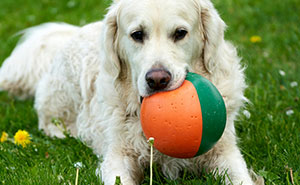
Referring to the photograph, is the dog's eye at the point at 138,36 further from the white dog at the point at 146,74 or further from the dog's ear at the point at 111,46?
the dog's ear at the point at 111,46

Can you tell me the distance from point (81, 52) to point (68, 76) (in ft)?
1.14

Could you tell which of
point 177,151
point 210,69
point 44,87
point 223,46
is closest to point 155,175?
point 177,151

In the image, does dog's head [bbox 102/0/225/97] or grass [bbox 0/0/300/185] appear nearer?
dog's head [bbox 102/0/225/97]

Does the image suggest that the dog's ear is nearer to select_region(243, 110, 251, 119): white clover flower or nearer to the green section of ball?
the green section of ball

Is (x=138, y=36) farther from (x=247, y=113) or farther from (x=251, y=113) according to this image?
(x=251, y=113)

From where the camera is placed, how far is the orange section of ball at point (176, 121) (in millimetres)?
2758

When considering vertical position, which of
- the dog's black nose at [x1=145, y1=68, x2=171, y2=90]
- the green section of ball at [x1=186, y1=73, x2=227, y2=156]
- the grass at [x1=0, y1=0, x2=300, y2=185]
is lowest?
the grass at [x1=0, y1=0, x2=300, y2=185]

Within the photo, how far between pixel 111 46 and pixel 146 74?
760mm

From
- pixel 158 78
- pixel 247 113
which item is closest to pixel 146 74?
pixel 158 78

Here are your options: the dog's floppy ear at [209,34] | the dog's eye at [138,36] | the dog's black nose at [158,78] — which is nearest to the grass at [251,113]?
the dog's black nose at [158,78]

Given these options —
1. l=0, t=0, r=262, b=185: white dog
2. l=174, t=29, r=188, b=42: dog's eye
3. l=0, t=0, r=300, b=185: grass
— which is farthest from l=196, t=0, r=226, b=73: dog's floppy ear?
l=0, t=0, r=300, b=185: grass

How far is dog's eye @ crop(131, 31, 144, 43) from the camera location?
3.29m

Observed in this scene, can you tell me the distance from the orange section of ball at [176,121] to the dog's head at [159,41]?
0.12 meters

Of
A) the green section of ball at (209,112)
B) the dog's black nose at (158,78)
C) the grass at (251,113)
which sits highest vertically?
the dog's black nose at (158,78)
